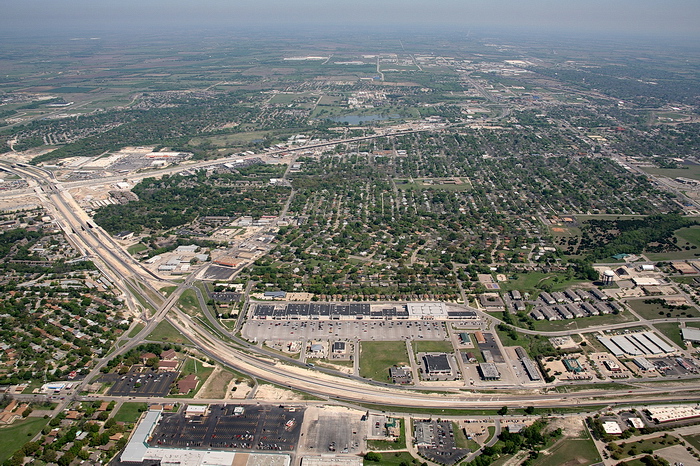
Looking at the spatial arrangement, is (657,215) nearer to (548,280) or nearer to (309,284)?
(548,280)

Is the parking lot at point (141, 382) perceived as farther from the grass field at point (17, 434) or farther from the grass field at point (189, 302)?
the grass field at point (189, 302)

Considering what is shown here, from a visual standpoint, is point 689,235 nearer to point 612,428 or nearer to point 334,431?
point 612,428

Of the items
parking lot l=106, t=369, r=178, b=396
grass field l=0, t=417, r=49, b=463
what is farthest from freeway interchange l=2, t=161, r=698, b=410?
grass field l=0, t=417, r=49, b=463

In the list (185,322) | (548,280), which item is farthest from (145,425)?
(548,280)

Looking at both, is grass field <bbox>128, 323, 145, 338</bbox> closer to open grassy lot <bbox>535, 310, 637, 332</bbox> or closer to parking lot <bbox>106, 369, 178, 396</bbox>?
parking lot <bbox>106, 369, 178, 396</bbox>

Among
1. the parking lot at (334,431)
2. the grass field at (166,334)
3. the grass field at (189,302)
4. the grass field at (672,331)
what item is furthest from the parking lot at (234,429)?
the grass field at (672,331)

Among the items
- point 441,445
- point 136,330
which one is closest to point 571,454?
point 441,445

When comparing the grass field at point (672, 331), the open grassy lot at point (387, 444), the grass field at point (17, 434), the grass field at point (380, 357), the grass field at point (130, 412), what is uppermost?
the grass field at point (672, 331)
